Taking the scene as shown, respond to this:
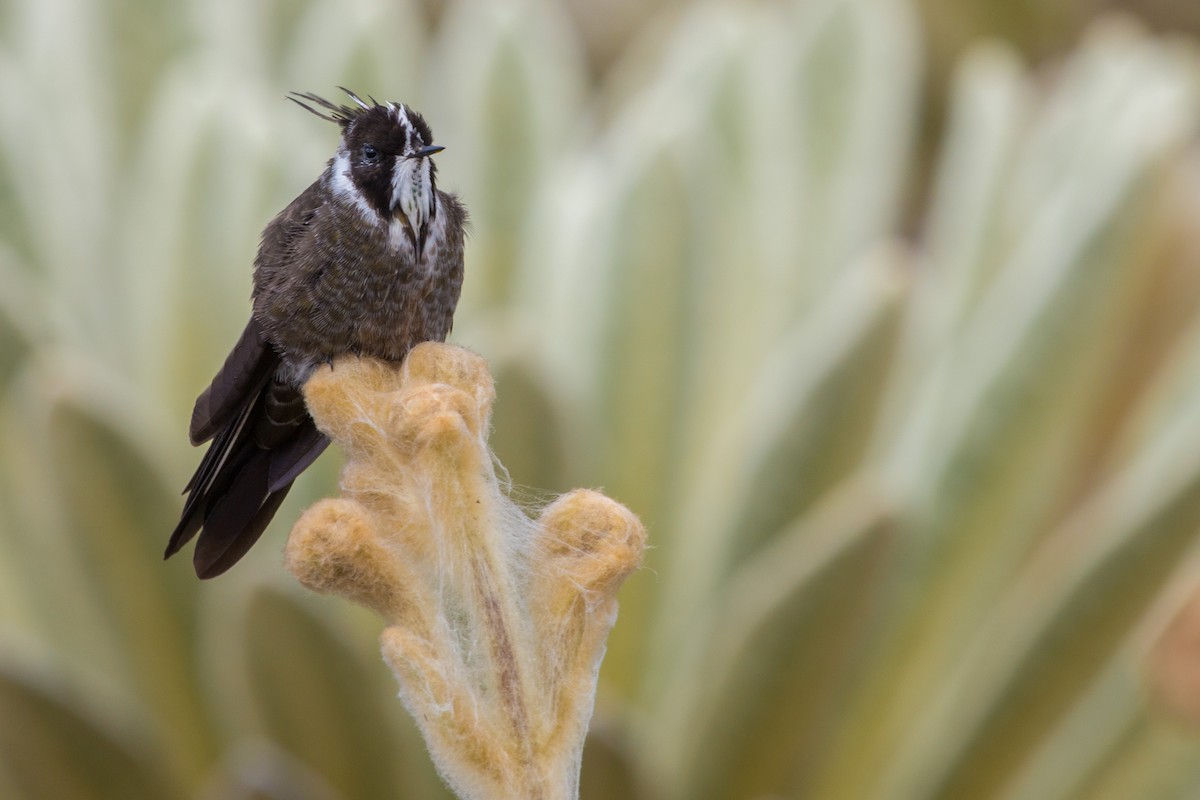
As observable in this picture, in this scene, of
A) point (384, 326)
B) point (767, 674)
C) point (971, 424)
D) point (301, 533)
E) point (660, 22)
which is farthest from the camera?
point (660, 22)

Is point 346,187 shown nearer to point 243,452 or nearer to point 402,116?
point 402,116

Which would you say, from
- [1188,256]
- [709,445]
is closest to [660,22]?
[1188,256]

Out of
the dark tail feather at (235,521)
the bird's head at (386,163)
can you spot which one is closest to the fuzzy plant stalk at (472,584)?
the dark tail feather at (235,521)

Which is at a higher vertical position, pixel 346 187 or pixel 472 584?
pixel 346 187

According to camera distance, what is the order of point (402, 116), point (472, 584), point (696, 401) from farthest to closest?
point (696, 401) < point (402, 116) < point (472, 584)

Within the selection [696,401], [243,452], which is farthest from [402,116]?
[696,401]

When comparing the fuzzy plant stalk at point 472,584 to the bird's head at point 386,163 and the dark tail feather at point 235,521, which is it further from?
the bird's head at point 386,163

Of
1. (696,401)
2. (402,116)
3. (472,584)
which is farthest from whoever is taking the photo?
(696,401)

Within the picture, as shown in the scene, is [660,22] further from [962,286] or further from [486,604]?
[486,604]
